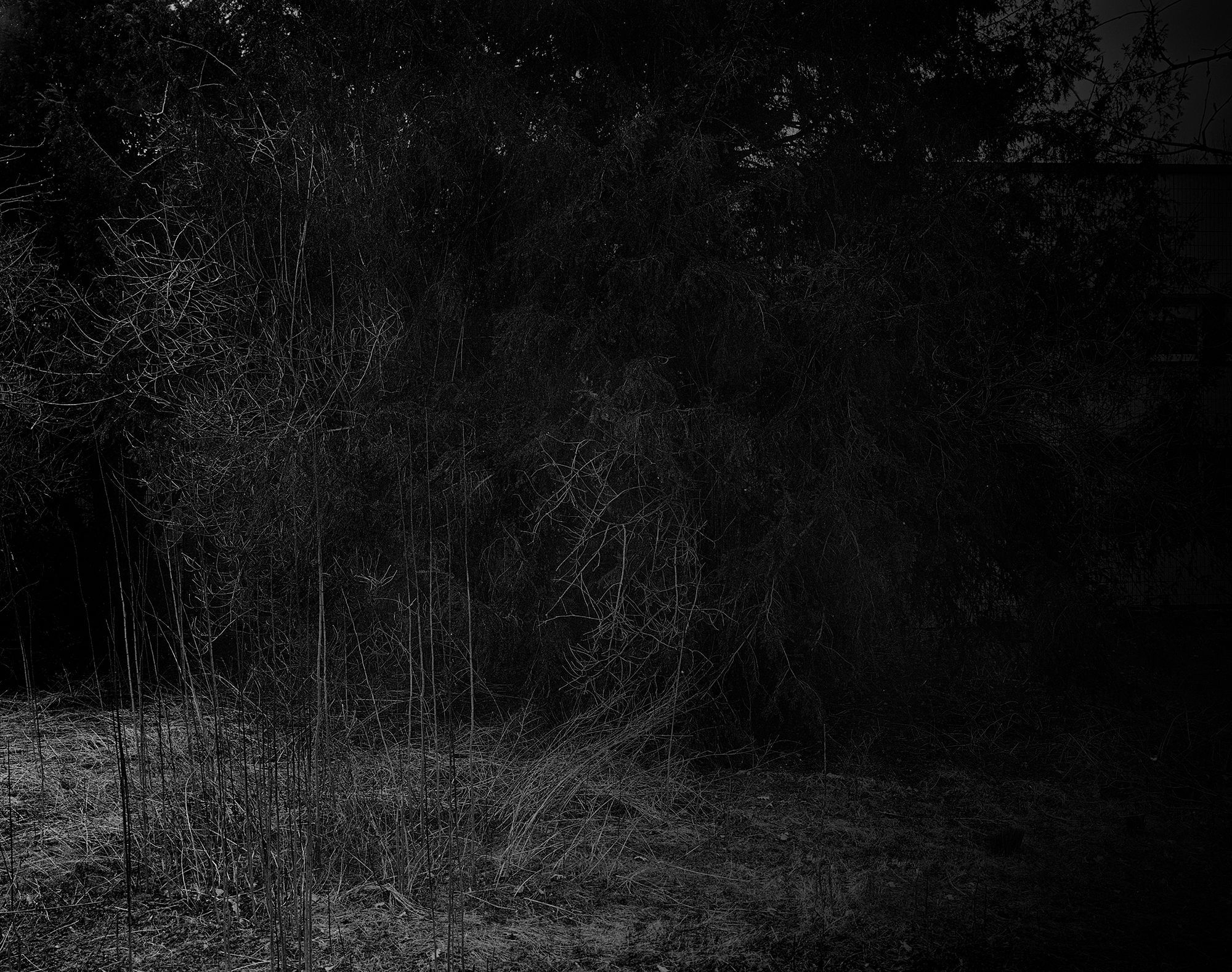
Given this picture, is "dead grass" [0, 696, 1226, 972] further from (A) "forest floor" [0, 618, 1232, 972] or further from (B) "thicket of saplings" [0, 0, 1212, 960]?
(B) "thicket of saplings" [0, 0, 1212, 960]

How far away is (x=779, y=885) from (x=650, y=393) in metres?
2.51

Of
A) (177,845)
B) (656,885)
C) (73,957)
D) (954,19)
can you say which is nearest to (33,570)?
(177,845)

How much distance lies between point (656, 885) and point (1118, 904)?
1.69 m

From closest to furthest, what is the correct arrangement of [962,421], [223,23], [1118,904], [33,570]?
[1118,904] → [962,421] → [223,23] → [33,570]

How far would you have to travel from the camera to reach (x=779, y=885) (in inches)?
164

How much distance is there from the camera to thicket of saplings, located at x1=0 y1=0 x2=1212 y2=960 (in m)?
5.62

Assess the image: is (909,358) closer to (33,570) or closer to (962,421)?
(962,421)

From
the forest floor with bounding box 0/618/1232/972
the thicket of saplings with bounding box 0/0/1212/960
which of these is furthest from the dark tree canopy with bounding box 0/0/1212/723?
the forest floor with bounding box 0/618/1232/972

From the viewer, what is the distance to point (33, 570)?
26.2ft

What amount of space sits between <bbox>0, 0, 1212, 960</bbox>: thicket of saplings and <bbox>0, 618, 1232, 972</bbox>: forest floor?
541mm

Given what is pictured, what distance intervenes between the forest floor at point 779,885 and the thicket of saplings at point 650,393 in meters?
0.54

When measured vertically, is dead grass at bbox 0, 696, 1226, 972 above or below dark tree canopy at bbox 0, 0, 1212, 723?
below

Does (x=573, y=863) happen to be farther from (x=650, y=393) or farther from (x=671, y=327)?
(x=671, y=327)

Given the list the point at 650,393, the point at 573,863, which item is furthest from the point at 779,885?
the point at 650,393
